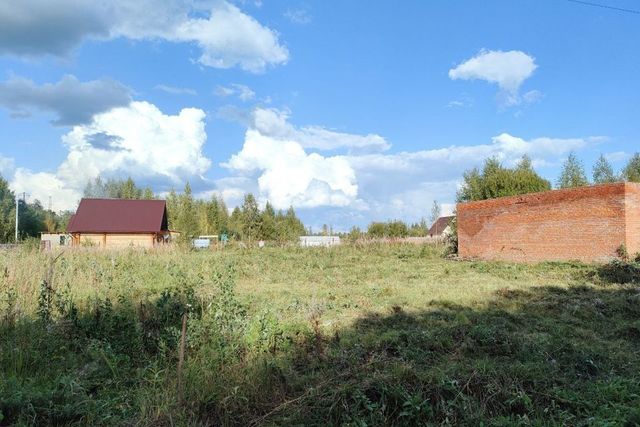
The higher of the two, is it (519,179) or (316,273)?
(519,179)

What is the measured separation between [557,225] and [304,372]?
16.7 m

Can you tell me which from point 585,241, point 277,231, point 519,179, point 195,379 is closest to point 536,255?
point 585,241

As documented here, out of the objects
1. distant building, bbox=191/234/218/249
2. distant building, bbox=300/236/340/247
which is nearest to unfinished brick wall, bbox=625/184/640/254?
distant building, bbox=300/236/340/247

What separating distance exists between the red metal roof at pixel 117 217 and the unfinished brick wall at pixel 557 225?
67.3 ft

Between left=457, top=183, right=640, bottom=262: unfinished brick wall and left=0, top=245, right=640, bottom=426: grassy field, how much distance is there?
844cm

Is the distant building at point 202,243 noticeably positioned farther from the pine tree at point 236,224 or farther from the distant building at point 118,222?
the pine tree at point 236,224

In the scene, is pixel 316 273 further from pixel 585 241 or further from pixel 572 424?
pixel 572 424

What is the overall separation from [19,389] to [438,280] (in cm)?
1085

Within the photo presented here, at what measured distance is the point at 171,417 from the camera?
3.28 meters

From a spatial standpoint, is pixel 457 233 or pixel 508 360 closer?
pixel 508 360

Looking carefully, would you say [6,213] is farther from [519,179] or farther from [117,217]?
[519,179]

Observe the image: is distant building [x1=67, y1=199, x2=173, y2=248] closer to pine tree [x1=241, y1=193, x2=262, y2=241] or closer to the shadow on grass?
pine tree [x1=241, y1=193, x2=262, y2=241]

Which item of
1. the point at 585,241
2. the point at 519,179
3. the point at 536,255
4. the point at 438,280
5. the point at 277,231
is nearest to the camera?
the point at 438,280

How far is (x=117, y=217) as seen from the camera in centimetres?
3064
